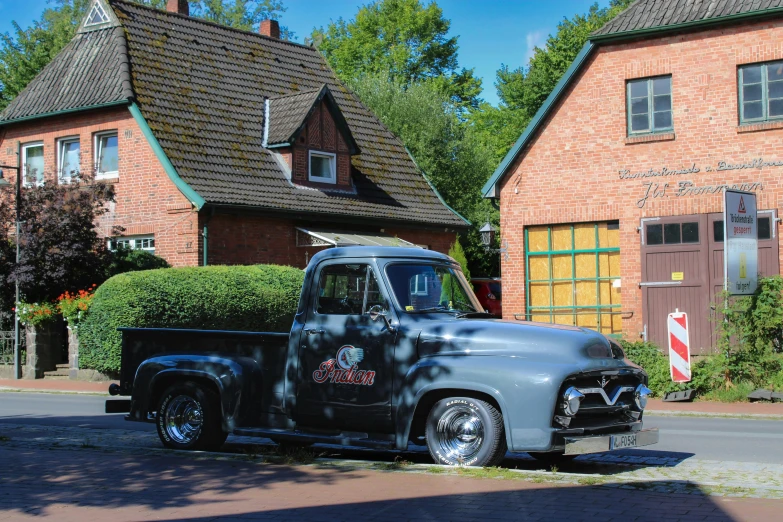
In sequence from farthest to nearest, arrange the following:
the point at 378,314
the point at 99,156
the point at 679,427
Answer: the point at 99,156, the point at 679,427, the point at 378,314

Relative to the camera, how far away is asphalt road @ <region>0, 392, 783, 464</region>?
10.5 metres

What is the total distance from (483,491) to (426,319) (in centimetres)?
208

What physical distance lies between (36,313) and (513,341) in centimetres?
1810

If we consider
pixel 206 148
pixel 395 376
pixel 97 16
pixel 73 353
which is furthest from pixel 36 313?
pixel 395 376

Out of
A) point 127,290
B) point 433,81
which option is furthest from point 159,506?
point 433,81

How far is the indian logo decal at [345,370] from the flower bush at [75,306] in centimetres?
1421

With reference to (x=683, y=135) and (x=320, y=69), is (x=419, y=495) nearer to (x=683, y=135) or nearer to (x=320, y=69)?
(x=683, y=135)

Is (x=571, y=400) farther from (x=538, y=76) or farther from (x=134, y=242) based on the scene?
(x=538, y=76)

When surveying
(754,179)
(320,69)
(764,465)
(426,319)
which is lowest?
(764,465)

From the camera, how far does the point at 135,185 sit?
1066 inches

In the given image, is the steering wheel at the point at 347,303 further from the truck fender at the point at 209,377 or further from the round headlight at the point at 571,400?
the round headlight at the point at 571,400

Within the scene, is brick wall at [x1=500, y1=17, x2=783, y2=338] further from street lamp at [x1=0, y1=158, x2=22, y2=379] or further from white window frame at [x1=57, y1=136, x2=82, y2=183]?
white window frame at [x1=57, y1=136, x2=82, y2=183]

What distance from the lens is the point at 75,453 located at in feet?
33.2

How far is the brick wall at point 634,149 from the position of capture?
69.4ft
